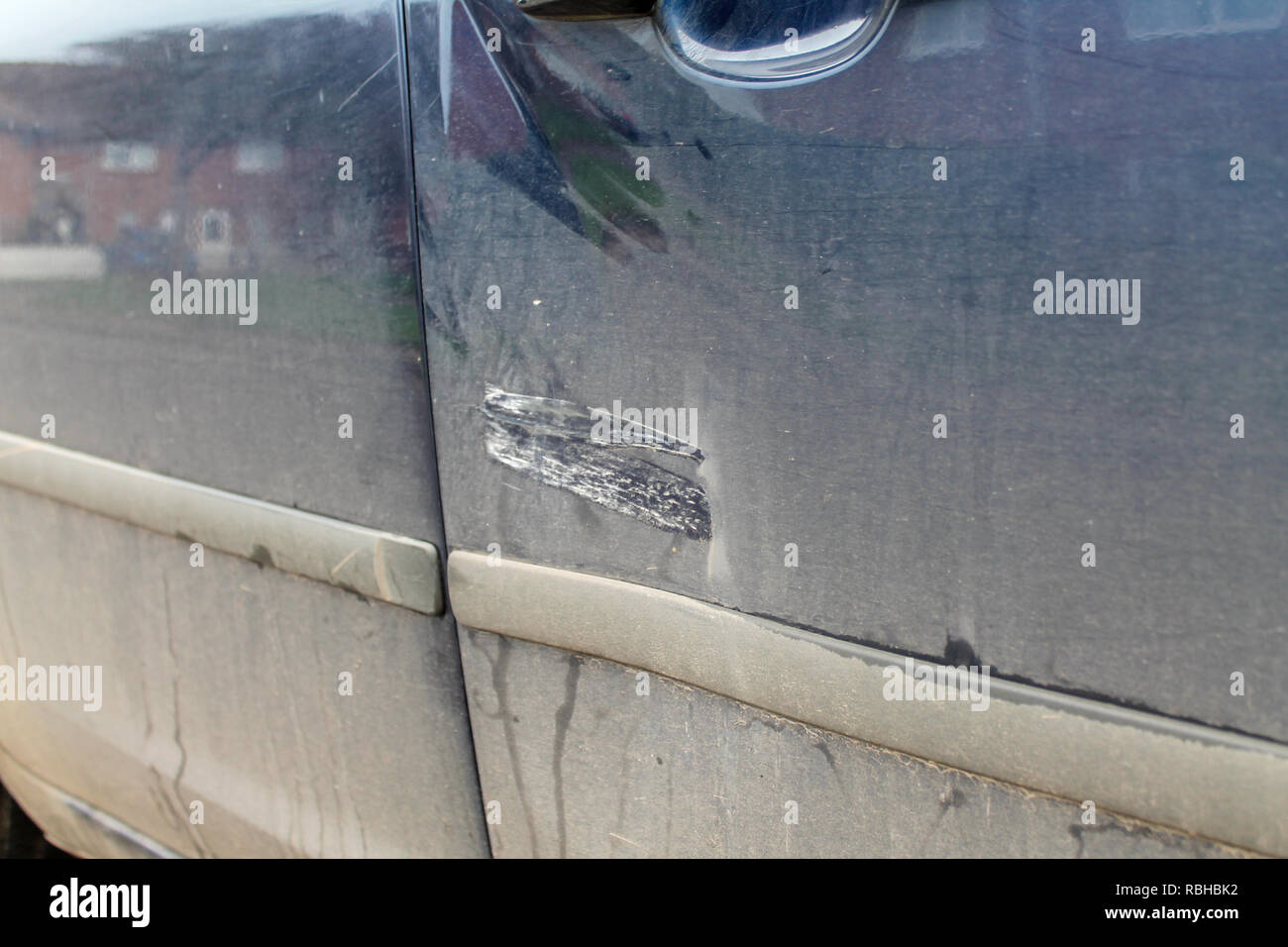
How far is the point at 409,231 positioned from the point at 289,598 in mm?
624

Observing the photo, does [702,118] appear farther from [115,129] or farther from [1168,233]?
[115,129]

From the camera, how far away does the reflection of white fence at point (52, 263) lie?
1.67 meters

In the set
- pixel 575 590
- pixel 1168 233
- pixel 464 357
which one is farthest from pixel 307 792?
pixel 1168 233

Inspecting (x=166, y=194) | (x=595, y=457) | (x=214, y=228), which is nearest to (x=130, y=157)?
(x=166, y=194)

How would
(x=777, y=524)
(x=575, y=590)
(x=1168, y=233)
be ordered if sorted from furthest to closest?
(x=575, y=590)
(x=777, y=524)
(x=1168, y=233)

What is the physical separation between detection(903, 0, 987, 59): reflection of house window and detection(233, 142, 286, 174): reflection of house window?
90cm

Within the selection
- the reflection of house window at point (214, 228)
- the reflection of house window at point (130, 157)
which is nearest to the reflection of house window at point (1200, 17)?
the reflection of house window at point (214, 228)

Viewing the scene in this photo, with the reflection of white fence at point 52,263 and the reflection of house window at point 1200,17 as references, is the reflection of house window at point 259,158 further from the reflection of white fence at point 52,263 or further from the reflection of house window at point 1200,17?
the reflection of house window at point 1200,17

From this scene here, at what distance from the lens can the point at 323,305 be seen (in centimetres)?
139

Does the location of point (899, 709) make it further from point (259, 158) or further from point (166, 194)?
point (166, 194)

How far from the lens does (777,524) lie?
108 centimetres

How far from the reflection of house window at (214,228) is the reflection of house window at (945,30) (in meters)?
1.03

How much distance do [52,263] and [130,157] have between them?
1.04ft
